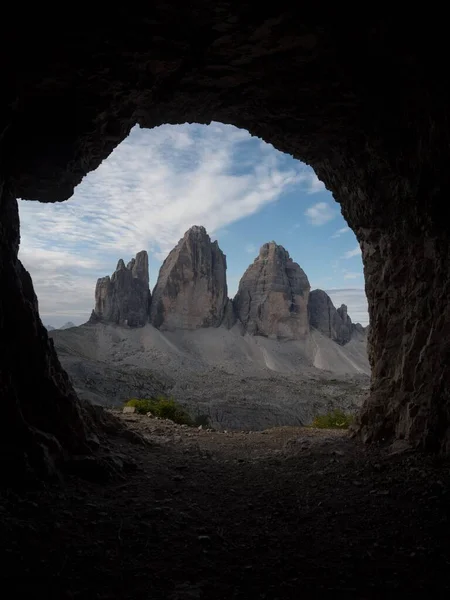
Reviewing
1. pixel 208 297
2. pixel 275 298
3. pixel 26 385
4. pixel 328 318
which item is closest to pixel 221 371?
pixel 208 297

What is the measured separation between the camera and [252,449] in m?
12.8

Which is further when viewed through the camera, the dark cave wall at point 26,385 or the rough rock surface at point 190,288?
the rough rock surface at point 190,288

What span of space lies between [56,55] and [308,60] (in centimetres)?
542

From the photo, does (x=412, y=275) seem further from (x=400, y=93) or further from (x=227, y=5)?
(x=227, y=5)

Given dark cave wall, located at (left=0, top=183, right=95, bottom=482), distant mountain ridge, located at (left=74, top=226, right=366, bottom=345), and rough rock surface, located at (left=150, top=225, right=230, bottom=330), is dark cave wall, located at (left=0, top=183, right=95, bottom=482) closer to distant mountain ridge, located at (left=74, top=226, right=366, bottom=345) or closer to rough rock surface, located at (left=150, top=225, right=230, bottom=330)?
distant mountain ridge, located at (left=74, top=226, right=366, bottom=345)

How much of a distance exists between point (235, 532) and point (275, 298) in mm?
130801

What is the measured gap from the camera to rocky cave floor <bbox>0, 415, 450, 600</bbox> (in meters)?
3.94

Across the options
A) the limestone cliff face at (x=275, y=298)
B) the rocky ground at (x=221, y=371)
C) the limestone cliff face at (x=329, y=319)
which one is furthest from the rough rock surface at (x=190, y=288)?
the limestone cliff face at (x=329, y=319)

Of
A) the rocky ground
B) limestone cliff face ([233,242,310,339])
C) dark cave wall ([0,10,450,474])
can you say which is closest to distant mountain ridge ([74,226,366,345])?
limestone cliff face ([233,242,310,339])

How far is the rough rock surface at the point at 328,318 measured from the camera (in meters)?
142

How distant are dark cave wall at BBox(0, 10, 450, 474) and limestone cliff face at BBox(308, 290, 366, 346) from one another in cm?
13438

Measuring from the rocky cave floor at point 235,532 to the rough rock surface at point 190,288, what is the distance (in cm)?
12660

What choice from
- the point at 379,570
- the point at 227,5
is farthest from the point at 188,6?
the point at 379,570

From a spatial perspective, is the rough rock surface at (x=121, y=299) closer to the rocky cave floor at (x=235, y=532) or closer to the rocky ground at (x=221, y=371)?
the rocky ground at (x=221, y=371)
